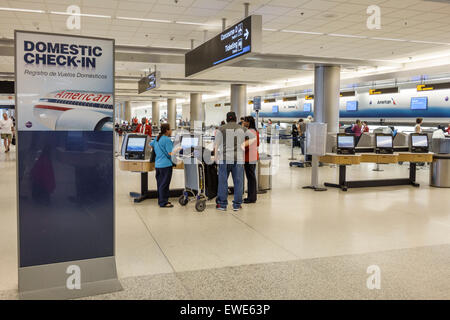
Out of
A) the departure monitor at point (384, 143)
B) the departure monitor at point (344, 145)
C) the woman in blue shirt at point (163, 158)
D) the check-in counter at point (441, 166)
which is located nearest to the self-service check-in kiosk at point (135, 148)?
the woman in blue shirt at point (163, 158)

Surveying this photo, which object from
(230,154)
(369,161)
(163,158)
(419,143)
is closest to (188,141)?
(163,158)

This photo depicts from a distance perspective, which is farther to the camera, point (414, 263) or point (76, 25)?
point (76, 25)

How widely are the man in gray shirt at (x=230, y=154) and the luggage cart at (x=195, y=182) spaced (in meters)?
0.28

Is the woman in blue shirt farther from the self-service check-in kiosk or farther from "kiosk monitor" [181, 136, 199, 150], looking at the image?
"kiosk monitor" [181, 136, 199, 150]

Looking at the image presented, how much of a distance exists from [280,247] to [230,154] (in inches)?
88.1

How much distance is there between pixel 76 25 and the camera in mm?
9359

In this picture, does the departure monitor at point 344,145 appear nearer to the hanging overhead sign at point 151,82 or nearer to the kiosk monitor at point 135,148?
the kiosk monitor at point 135,148

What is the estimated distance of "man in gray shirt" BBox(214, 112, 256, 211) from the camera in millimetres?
6648

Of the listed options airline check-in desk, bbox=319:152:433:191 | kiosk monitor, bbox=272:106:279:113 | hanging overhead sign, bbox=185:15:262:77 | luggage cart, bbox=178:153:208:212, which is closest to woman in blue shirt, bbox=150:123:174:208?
luggage cart, bbox=178:153:208:212

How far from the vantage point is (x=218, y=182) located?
7.03 m
